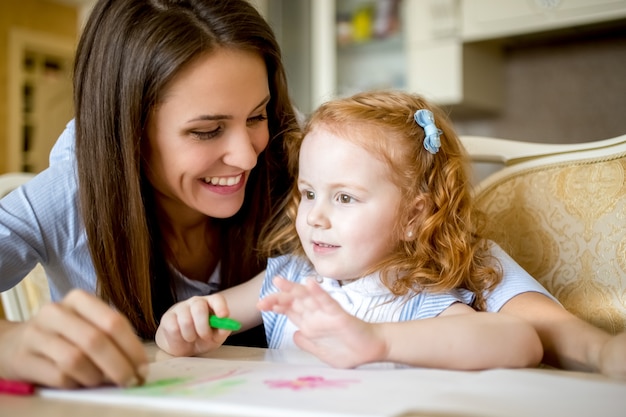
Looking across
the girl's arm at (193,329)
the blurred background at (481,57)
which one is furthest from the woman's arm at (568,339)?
the blurred background at (481,57)

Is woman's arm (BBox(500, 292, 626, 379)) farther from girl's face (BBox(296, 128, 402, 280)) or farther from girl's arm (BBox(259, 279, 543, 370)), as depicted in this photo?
girl's face (BBox(296, 128, 402, 280))

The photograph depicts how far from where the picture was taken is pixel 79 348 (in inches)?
28.7

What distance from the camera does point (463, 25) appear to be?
123 inches

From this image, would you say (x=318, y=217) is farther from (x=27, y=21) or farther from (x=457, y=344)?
(x=27, y=21)

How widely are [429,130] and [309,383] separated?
563mm

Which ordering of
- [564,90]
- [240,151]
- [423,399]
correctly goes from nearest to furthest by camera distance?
[423,399] → [240,151] → [564,90]

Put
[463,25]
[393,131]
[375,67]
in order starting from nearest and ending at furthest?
[393,131] < [463,25] < [375,67]

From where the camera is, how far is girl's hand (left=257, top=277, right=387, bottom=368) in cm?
82

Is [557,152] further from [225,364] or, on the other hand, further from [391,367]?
[225,364]

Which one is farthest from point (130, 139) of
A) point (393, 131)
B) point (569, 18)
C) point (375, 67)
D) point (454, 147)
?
point (375, 67)

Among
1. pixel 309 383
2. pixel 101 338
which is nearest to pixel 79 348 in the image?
pixel 101 338

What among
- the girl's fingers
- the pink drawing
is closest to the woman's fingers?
the pink drawing

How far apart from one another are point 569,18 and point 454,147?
184 centimetres

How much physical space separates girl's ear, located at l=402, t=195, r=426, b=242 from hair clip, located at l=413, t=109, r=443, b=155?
0.08 metres
